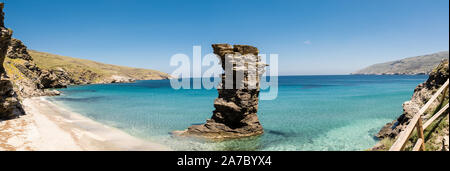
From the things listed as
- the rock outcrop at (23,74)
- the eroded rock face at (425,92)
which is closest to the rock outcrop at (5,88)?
the rock outcrop at (23,74)

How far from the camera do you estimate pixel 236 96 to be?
23.3 m

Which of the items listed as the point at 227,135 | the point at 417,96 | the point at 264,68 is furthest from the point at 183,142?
the point at 417,96

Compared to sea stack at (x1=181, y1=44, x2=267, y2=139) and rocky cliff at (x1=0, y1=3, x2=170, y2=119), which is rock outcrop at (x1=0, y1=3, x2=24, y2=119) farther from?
sea stack at (x1=181, y1=44, x2=267, y2=139)

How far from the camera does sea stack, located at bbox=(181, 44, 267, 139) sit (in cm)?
2262

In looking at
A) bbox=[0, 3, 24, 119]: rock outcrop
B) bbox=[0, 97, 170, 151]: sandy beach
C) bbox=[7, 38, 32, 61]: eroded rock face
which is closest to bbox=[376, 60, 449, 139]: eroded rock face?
bbox=[0, 97, 170, 151]: sandy beach

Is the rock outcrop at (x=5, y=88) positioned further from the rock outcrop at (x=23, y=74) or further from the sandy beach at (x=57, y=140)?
the rock outcrop at (x=23, y=74)

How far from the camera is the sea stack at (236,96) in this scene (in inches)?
891

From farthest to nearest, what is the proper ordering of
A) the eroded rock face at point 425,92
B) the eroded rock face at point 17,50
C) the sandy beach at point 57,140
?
the eroded rock face at point 17,50
the sandy beach at point 57,140
the eroded rock face at point 425,92

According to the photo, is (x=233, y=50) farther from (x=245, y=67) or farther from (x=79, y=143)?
(x=79, y=143)

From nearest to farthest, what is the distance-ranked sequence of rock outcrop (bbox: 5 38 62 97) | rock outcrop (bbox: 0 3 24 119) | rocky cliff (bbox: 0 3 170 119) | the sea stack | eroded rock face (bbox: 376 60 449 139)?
eroded rock face (bbox: 376 60 449 139) → rock outcrop (bbox: 0 3 24 119) → rocky cliff (bbox: 0 3 170 119) → the sea stack → rock outcrop (bbox: 5 38 62 97)

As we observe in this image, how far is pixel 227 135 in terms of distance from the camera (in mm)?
22406

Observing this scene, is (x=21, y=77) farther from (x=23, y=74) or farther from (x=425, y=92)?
(x=425, y=92)
